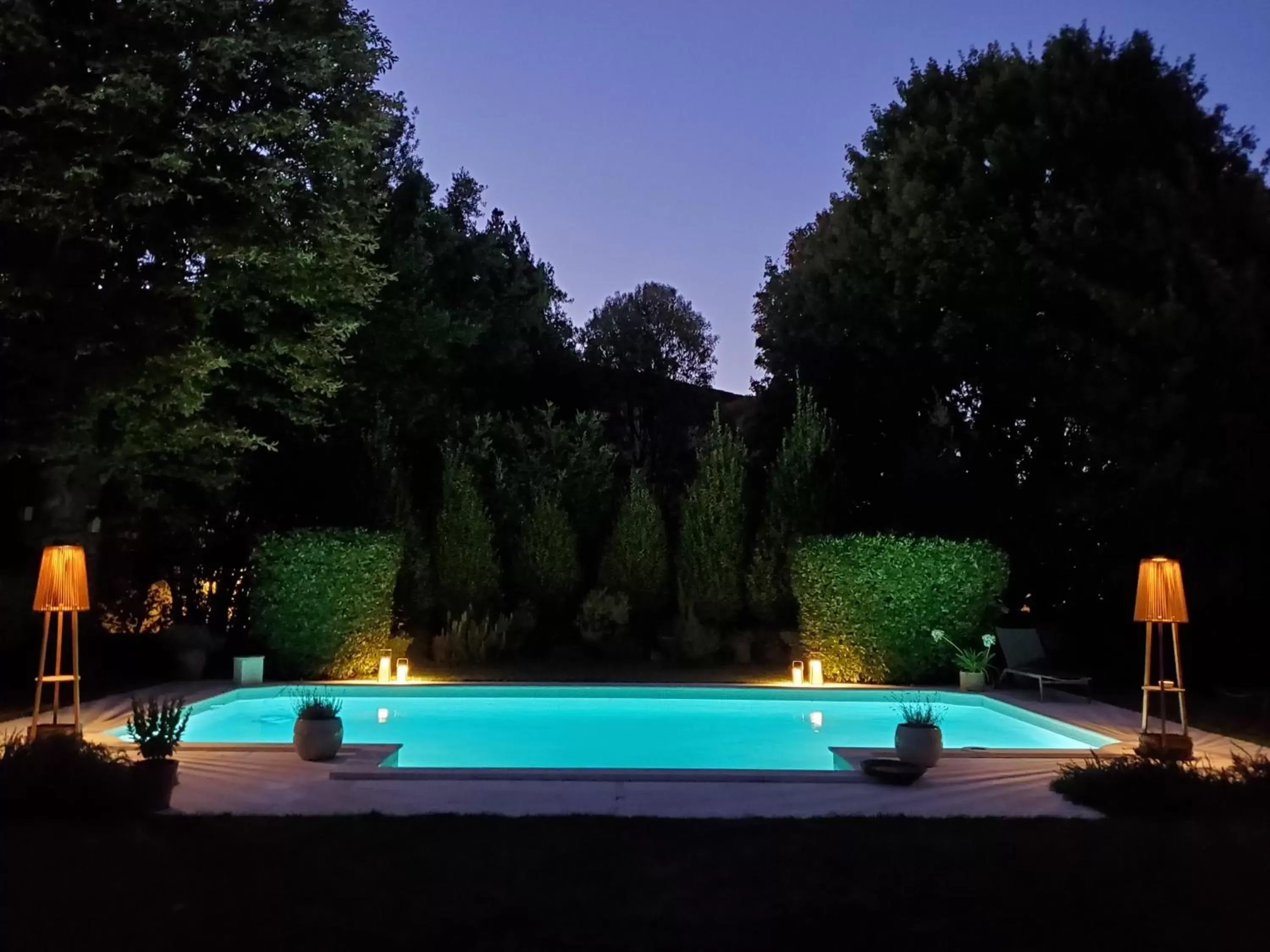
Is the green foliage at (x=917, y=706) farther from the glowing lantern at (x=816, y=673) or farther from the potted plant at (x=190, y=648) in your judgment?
the potted plant at (x=190, y=648)

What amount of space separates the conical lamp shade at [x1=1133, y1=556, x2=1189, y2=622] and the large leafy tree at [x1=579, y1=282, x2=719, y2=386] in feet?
69.7

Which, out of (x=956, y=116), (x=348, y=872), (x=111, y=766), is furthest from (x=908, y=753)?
(x=956, y=116)

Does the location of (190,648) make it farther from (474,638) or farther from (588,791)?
(588,791)

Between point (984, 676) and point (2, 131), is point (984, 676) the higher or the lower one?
the lower one

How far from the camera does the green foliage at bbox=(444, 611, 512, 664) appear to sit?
15.6 meters

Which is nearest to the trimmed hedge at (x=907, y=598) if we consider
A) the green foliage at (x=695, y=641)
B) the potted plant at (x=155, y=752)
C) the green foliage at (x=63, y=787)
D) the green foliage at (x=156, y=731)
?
the green foliage at (x=695, y=641)

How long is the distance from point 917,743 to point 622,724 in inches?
203

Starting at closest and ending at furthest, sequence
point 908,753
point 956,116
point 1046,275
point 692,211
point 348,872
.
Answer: point 348,872 < point 908,753 < point 1046,275 < point 956,116 < point 692,211

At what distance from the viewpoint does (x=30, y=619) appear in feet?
42.3

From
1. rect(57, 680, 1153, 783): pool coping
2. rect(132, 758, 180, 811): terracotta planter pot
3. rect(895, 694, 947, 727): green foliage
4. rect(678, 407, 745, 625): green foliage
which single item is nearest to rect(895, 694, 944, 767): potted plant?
rect(57, 680, 1153, 783): pool coping

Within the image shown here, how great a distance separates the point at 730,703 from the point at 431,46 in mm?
9358

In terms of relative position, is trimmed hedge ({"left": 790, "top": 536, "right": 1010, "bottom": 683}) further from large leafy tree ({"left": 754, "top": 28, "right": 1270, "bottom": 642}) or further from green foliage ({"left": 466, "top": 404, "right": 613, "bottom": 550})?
green foliage ({"left": 466, "top": 404, "right": 613, "bottom": 550})

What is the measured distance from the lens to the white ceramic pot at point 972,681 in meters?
12.7

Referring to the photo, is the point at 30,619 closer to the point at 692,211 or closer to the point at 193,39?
the point at 193,39
